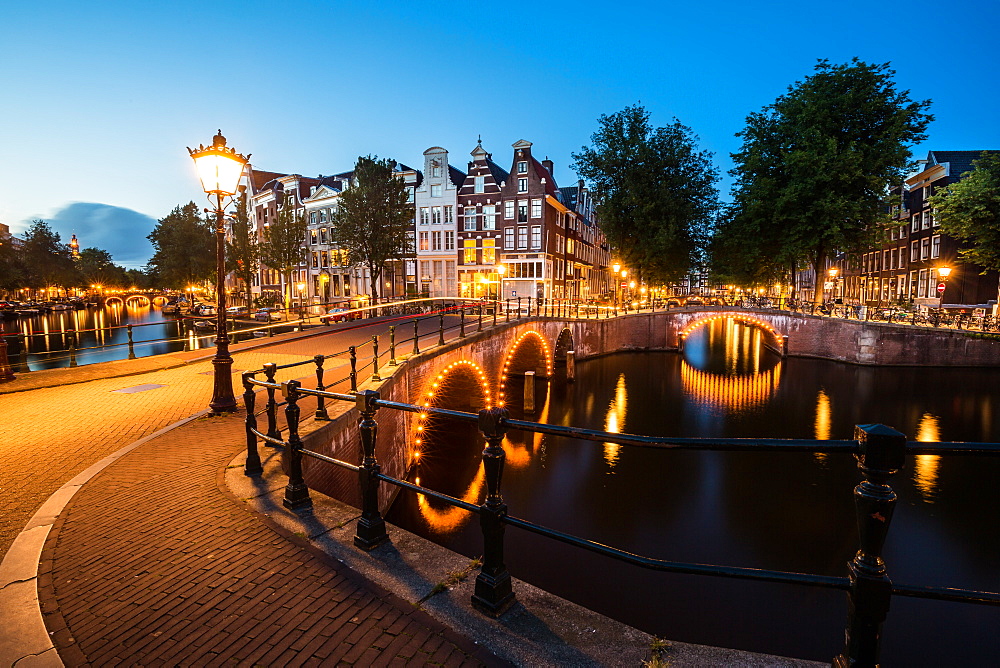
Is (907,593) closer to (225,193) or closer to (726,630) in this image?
(726,630)

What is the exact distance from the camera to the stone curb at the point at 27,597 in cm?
264

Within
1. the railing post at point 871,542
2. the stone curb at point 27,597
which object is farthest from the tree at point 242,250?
the railing post at point 871,542

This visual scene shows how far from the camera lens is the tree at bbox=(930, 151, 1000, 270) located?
23422 millimetres

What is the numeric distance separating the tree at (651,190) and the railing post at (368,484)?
108 feet

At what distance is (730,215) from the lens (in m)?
35.2

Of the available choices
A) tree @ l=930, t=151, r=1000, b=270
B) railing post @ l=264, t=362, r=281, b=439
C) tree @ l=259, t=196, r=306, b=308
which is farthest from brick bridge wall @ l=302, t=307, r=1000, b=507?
tree @ l=259, t=196, r=306, b=308

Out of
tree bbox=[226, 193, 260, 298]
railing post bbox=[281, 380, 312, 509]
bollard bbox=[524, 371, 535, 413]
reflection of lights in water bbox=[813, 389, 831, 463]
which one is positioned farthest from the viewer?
tree bbox=[226, 193, 260, 298]

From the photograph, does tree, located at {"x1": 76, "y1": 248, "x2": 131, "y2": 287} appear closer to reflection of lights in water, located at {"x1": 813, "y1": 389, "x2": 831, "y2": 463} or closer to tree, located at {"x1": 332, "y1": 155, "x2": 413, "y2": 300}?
tree, located at {"x1": 332, "y1": 155, "x2": 413, "y2": 300}

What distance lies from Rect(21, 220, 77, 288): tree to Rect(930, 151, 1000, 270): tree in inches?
3254

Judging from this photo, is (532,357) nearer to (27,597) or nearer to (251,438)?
(251,438)

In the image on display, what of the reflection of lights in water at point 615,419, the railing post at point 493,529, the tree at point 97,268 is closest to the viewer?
the railing post at point 493,529

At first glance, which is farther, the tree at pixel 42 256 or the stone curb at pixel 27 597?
the tree at pixel 42 256

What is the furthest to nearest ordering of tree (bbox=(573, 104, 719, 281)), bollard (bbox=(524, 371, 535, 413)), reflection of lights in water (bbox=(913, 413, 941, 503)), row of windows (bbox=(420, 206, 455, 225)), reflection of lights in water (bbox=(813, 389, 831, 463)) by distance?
1. row of windows (bbox=(420, 206, 455, 225))
2. tree (bbox=(573, 104, 719, 281))
3. bollard (bbox=(524, 371, 535, 413))
4. reflection of lights in water (bbox=(813, 389, 831, 463))
5. reflection of lights in water (bbox=(913, 413, 941, 503))

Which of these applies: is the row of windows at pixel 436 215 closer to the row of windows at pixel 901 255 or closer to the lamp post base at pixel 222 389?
the row of windows at pixel 901 255
